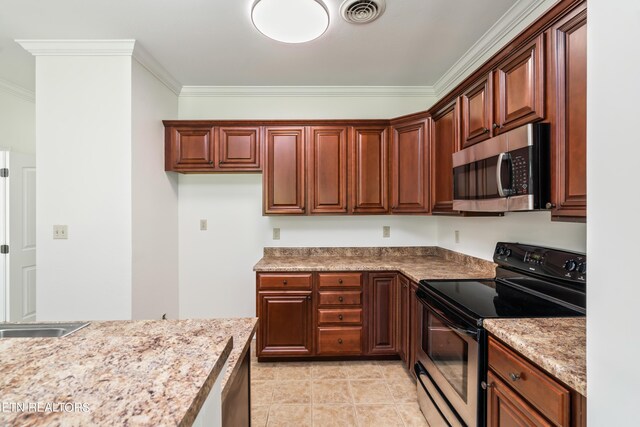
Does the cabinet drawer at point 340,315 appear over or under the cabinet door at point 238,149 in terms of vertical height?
under

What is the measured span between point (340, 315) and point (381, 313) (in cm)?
36

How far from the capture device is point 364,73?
109 inches

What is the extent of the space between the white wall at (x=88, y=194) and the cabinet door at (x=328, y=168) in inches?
60.7

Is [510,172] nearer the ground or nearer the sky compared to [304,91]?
nearer the ground

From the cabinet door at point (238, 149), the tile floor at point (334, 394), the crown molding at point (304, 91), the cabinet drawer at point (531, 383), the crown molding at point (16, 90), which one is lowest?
the tile floor at point (334, 394)

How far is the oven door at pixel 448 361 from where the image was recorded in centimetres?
139

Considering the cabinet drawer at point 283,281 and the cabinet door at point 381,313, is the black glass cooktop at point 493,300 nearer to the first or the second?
the cabinet door at point 381,313

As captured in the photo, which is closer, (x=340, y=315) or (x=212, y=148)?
(x=340, y=315)

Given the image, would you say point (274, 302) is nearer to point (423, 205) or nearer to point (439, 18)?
point (423, 205)

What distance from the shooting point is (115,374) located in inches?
Result: 21.6

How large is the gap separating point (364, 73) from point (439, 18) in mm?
871

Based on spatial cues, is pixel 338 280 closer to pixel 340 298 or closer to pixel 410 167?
pixel 340 298

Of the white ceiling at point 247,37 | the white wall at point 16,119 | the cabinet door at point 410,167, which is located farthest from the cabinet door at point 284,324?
the white wall at point 16,119

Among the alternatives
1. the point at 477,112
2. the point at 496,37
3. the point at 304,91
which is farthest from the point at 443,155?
the point at 304,91
